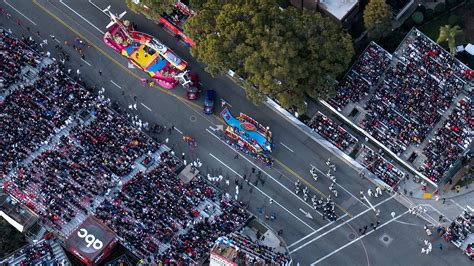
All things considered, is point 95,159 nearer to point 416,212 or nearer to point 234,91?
point 234,91

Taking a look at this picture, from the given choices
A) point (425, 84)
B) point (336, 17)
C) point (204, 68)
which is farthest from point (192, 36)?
point (425, 84)

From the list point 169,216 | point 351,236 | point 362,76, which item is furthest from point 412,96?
point 169,216

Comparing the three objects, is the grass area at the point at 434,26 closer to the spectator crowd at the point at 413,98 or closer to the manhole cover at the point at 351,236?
the spectator crowd at the point at 413,98

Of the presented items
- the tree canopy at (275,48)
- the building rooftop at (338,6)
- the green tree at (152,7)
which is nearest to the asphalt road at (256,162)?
the green tree at (152,7)

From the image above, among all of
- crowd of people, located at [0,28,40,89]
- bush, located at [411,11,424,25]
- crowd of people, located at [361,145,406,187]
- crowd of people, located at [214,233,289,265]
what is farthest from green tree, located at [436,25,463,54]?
crowd of people, located at [0,28,40,89]

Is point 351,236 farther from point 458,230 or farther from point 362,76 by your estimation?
point 362,76
